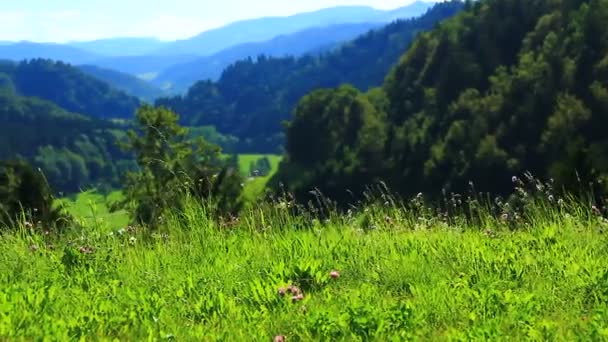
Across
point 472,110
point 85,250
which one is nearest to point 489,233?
point 85,250

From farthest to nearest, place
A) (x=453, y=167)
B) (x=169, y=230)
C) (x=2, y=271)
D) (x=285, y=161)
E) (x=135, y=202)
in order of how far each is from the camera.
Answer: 1. (x=285, y=161)
2. (x=453, y=167)
3. (x=135, y=202)
4. (x=169, y=230)
5. (x=2, y=271)

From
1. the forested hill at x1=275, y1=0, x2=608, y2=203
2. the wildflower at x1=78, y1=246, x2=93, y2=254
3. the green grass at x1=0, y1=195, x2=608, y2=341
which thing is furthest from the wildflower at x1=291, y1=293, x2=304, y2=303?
the forested hill at x1=275, y1=0, x2=608, y2=203

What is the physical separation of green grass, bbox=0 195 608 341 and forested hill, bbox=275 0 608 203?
238 feet

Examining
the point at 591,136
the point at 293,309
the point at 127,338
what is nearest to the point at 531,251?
the point at 293,309

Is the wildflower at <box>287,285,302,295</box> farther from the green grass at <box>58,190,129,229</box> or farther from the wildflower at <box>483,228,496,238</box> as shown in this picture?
the green grass at <box>58,190,129,229</box>

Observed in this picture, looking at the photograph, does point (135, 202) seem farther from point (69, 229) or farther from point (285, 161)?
point (285, 161)

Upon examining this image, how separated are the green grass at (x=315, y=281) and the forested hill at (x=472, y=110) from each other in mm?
72530

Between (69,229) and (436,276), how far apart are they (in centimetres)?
431

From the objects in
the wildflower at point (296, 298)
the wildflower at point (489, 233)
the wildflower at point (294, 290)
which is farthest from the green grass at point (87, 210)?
the wildflower at point (489, 233)

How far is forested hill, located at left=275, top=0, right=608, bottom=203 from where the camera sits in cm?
8875

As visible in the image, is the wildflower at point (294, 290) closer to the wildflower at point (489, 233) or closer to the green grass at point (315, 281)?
the green grass at point (315, 281)

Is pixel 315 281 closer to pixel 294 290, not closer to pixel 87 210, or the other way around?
pixel 294 290

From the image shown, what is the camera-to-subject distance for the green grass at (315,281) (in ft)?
14.4

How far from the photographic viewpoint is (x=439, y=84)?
369ft
